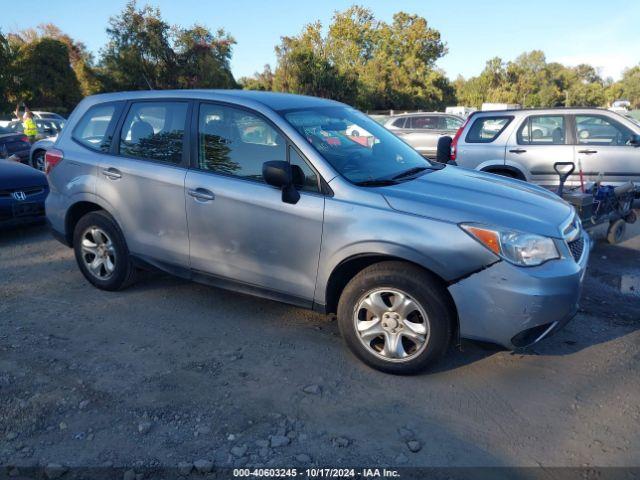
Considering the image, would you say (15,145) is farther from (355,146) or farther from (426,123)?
A: (426,123)

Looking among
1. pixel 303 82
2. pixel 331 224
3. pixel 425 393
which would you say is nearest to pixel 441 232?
pixel 331 224

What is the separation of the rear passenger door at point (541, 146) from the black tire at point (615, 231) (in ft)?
3.71

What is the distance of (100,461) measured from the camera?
2.68m

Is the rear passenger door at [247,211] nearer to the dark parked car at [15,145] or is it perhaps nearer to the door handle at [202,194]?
the door handle at [202,194]

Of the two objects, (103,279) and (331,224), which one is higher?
(331,224)

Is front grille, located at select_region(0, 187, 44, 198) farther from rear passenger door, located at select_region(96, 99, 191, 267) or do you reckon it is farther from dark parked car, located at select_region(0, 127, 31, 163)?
dark parked car, located at select_region(0, 127, 31, 163)

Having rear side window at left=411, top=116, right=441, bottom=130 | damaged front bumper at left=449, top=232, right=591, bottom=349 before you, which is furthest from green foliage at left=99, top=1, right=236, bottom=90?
damaged front bumper at left=449, top=232, right=591, bottom=349

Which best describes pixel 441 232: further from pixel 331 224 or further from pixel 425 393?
pixel 425 393

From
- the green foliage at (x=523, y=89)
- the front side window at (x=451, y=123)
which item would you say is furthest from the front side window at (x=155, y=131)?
the green foliage at (x=523, y=89)

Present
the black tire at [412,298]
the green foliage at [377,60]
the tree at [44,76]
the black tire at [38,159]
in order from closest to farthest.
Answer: the black tire at [412,298] → the black tire at [38,159] → the tree at [44,76] → the green foliage at [377,60]

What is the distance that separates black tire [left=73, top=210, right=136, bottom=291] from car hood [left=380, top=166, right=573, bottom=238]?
252cm

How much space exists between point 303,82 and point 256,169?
1370 inches

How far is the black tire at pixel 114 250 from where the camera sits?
15.4 feet

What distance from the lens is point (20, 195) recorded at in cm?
698
